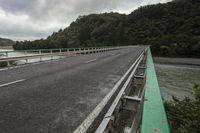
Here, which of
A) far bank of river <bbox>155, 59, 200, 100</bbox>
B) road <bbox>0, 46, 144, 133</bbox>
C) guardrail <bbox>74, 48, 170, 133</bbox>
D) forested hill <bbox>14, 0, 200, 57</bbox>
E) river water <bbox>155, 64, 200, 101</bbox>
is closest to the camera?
guardrail <bbox>74, 48, 170, 133</bbox>

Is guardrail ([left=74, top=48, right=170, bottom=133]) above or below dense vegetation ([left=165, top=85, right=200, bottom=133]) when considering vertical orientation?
above

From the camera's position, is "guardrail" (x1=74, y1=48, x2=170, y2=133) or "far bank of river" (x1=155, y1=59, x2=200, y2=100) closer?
"guardrail" (x1=74, y1=48, x2=170, y2=133)

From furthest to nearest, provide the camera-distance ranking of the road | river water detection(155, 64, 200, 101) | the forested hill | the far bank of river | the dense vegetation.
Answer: the forested hill
the far bank of river
river water detection(155, 64, 200, 101)
the dense vegetation
the road

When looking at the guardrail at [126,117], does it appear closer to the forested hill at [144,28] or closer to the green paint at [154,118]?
the green paint at [154,118]

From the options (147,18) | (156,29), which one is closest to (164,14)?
(147,18)

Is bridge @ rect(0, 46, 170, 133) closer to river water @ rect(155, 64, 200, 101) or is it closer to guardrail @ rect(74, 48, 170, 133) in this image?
guardrail @ rect(74, 48, 170, 133)

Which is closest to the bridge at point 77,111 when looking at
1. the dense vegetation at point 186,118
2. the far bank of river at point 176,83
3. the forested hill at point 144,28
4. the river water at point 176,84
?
the dense vegetation at point 186,118

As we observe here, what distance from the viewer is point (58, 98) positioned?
5234 mm

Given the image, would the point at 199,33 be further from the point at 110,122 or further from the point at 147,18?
the point at 110,122

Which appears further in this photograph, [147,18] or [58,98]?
[147,18]


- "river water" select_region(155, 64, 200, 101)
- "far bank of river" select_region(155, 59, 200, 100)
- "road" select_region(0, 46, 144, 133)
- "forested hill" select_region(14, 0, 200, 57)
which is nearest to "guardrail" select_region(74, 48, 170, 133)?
"road" select_region(0, 46, 144, 133)

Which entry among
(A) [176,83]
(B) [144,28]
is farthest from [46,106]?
(B) [144,28]

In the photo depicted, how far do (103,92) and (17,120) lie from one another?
309cm

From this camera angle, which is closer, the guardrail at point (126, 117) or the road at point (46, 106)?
the guardrail at point (126, 117)
